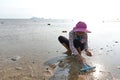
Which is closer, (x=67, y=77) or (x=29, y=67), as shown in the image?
(x=67, y=77)

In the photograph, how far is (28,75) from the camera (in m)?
6.71

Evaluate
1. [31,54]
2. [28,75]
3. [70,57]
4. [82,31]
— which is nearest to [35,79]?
[28,75]

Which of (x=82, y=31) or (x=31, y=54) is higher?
(x=82, y=31)

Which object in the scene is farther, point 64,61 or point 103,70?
point 64,61

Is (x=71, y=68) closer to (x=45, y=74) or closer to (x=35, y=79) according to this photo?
(x=45, y=74)

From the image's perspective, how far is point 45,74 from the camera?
6.83 m

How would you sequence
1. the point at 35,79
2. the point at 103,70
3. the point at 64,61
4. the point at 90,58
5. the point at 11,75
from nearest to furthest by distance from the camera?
the point at 35,79 → the point at 11,75 → the point at 103,70 → the point at 64,61 → the point at 90,58

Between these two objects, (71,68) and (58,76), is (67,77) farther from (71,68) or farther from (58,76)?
(71,68)

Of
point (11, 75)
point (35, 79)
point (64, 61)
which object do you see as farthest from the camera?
point (64, 61)

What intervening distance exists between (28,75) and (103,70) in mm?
2523

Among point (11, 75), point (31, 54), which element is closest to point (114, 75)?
point (11, 75)

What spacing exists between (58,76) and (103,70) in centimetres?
171

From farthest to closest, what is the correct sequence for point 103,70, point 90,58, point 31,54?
1. point 31,54
2. point 90,58
3. point 103,70

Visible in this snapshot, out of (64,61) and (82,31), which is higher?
(82,31)
